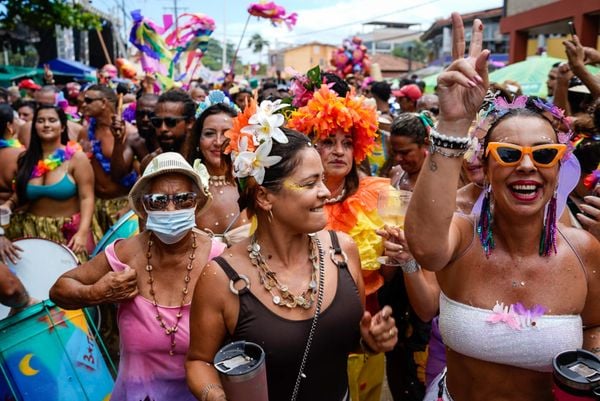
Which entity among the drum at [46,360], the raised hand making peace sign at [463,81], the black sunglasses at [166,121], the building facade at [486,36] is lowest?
the drum at [46,360]

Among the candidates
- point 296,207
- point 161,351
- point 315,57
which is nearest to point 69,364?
point 161,351

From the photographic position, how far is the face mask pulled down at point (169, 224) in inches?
96.1

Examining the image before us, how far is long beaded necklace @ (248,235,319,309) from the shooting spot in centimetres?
199

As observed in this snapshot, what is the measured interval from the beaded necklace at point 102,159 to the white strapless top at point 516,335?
420cm

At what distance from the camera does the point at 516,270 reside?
1907mm

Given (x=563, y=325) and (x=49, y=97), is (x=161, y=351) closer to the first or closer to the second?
(x=563, y=325)

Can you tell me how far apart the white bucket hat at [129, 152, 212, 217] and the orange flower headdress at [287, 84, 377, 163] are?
2.27ft

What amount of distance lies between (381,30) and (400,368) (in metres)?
86.4

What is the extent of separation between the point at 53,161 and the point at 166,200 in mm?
2682

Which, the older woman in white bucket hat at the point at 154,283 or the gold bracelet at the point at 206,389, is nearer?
the gold bracelet at the point at 206,389

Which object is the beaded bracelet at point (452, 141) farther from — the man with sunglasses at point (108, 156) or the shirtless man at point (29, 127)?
the shirtless man at point (29, 127)

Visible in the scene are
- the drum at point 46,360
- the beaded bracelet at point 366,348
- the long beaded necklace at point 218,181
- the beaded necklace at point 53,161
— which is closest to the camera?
the beaded bracelet at point 366,348

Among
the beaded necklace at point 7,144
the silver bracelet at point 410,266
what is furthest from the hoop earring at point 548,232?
the beaded necklace at point 7,144

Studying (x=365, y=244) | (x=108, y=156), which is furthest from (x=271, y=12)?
(x=365, y=244)
